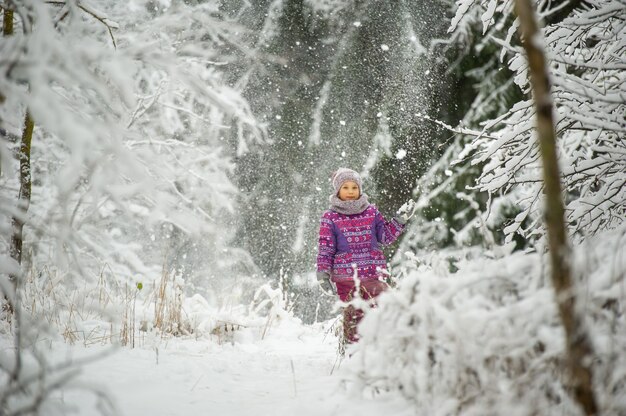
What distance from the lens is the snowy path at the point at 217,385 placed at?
1665mm

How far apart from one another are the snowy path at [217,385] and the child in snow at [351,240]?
75cm

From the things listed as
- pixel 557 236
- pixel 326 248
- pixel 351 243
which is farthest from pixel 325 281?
pixel 557 236

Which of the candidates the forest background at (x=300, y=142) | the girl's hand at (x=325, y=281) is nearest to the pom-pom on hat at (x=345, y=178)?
the girl's hand at (x=325, y=281)

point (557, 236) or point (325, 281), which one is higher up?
point (325, 281)

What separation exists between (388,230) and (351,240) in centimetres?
33

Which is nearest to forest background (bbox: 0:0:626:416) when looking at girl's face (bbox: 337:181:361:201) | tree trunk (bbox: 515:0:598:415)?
girl's face (bbox: 337:181:361:201)

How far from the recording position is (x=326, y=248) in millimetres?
3602

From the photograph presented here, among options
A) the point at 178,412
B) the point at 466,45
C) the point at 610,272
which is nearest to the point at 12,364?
the point at 178,412

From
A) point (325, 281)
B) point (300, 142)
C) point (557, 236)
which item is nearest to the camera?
point (557, 236)

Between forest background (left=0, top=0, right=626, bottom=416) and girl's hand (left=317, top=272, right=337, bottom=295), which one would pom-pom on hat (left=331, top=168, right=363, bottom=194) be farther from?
forest background (left=0, top=0, right=626, bottom=416)

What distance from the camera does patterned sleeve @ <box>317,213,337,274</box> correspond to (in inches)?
141

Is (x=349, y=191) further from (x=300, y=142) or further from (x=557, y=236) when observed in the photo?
(x=300, y=142)

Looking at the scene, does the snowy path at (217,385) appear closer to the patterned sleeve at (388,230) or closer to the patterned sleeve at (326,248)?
the patterned sleeve at (326,248)

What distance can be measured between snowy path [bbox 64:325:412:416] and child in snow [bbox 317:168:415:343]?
747 mm
